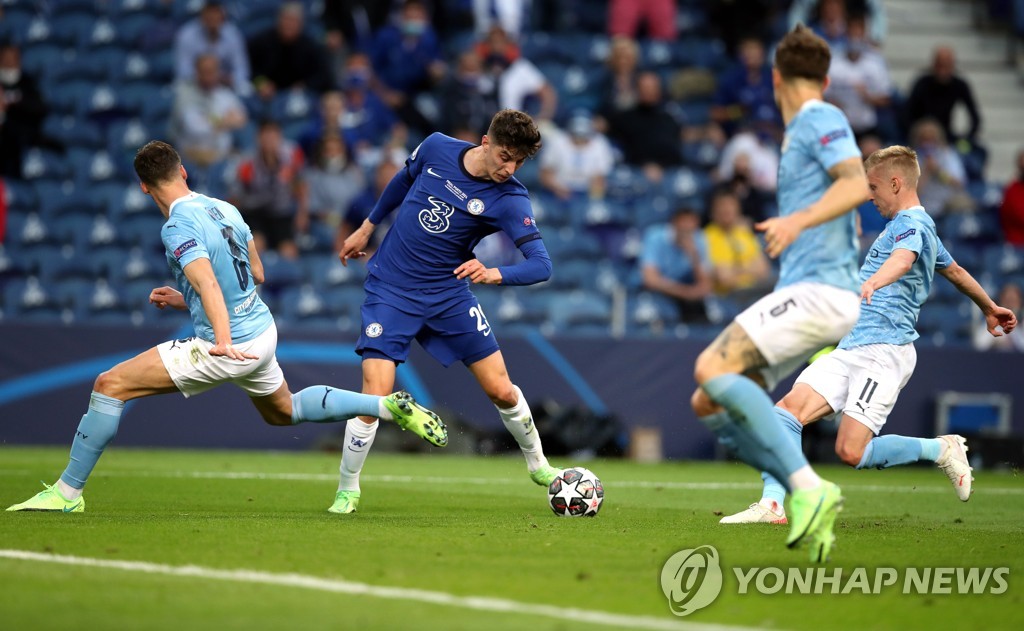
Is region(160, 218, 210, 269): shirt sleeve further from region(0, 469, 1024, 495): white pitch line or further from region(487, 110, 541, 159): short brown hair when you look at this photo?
region(0, 469, 1024, 495): white pitch line

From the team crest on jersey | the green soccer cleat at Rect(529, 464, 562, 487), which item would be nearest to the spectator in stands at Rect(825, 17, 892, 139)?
the green soccer cleat at Rect(529, 464, 562, 487)

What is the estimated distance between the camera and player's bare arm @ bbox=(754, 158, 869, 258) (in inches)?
227

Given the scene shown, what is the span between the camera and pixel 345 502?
838 cm

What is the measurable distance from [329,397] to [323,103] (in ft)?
32.1

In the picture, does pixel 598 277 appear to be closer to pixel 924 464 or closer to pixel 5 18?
pixel 924 464

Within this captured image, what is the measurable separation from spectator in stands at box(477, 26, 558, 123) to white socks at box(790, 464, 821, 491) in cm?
1254

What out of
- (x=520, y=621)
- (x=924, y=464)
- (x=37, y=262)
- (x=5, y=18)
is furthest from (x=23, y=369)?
(x=520, y=621)

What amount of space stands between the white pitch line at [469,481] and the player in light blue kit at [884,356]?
2800mm

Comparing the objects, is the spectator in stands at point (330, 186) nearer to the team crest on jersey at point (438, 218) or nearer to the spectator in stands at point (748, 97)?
the spectator in stands at point (748, 97)

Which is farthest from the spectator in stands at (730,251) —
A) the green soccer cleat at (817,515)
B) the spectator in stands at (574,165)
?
the green soccer cleat at (817,515)

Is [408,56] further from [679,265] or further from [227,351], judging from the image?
[227,351]

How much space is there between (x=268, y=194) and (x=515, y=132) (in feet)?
28.7

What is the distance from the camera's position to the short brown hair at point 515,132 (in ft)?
26.4

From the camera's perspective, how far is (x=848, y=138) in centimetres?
609
